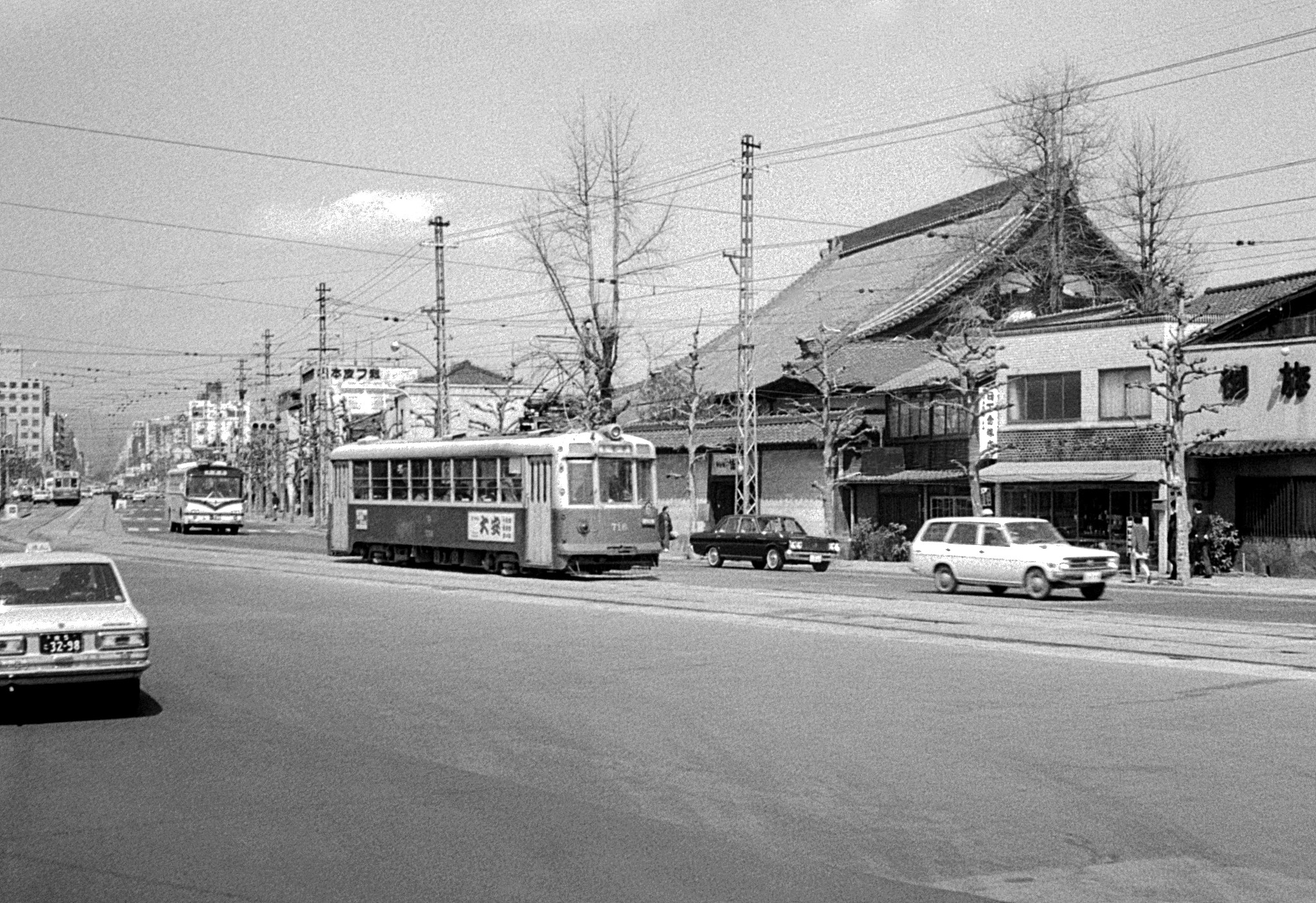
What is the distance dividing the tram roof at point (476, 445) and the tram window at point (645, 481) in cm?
35

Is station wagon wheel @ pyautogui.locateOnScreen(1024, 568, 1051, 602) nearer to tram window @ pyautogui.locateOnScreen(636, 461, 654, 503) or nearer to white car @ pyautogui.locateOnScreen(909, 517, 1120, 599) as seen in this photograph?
white car @ pyautogui.locateOnScreen(909, 517, 1120, 599)

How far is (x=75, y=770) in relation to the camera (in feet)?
33.8

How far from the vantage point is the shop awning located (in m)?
39.6

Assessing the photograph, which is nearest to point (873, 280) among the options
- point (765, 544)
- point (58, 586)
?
point (765, 544)

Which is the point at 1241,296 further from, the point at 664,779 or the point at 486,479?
the point at 664,779

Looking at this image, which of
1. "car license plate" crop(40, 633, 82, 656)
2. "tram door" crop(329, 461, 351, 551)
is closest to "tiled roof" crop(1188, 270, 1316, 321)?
"tram door" crop(329, 461, 351, 551)

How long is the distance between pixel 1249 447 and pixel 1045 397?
23.1ft

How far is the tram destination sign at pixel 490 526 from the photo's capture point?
33031 mm

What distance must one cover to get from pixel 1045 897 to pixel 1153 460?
114ft

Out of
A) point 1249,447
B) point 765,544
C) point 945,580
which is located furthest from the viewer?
point 765,544

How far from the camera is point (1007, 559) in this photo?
2909 centimetres

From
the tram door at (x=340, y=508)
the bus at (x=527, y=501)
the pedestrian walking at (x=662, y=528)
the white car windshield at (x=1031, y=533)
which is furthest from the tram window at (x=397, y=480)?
the white car windshield at (x=1031, y=533)

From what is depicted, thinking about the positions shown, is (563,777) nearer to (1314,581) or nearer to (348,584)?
(348,584)

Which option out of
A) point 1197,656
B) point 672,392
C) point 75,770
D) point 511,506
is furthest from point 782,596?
point 672,392
